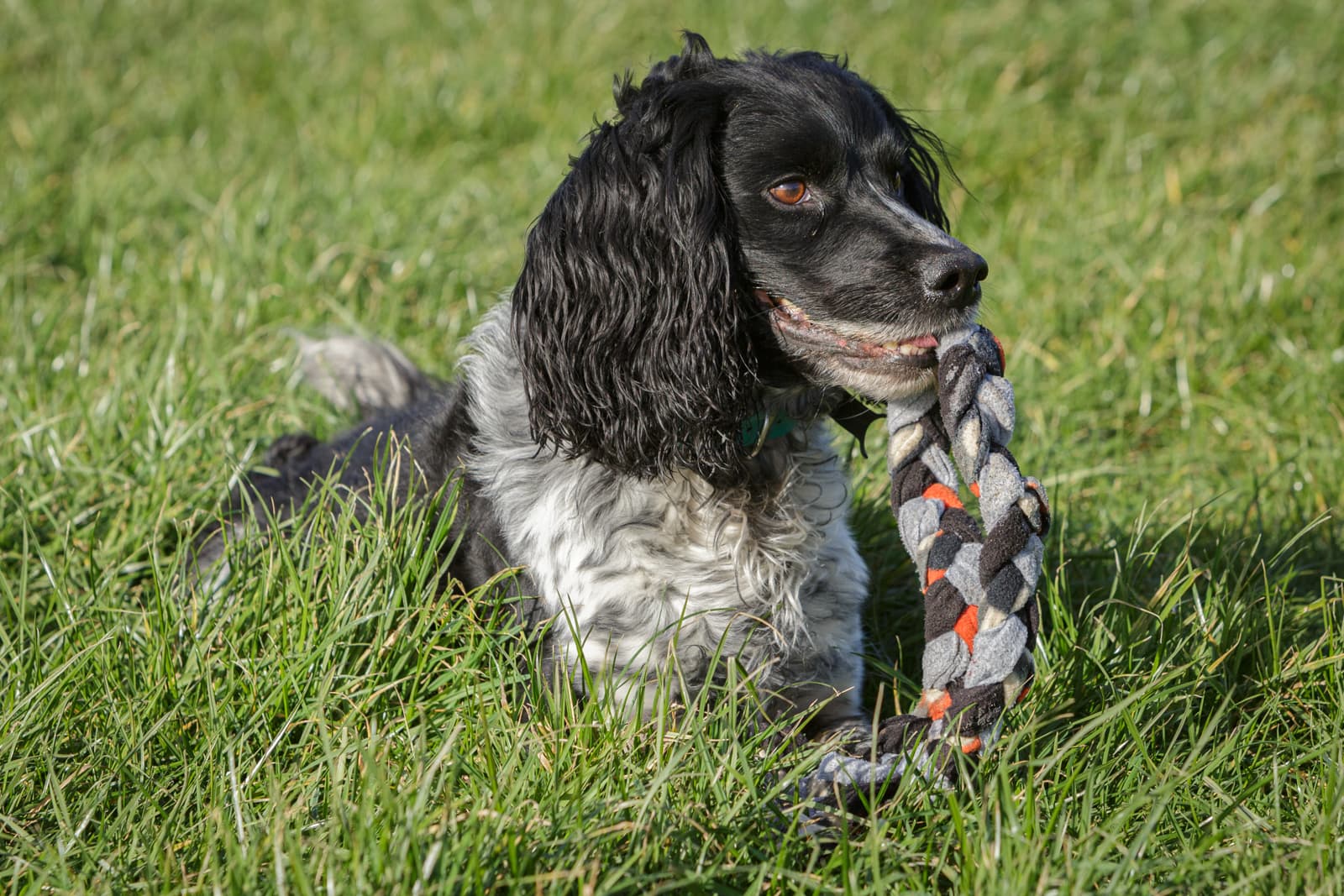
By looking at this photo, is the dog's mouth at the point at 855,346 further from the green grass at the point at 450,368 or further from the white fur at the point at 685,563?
the green grass at the point at 450,368

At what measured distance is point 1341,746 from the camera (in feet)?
8.70

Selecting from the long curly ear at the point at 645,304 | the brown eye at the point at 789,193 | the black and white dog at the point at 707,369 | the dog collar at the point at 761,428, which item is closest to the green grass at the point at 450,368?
the black and white dog at the point at 707,369

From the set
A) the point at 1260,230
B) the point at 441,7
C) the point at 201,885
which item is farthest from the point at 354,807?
the point at 441,7

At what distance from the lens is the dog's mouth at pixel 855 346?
9.19 ft

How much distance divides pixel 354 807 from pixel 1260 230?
517cm

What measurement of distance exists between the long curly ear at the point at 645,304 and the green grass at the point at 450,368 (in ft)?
1.63

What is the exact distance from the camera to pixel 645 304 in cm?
294

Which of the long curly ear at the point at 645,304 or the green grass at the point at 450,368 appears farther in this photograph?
the long curly ear at the point at 645,304

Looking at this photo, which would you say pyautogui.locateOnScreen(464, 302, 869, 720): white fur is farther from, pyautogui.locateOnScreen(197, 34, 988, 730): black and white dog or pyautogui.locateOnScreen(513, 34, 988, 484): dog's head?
pyautogui.locateOnScreen(513, 34, 988, 484): dog's head

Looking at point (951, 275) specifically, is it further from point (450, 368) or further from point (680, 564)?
point (450, 368)

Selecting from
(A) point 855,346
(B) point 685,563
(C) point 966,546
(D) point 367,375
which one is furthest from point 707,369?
(D) point 367,375

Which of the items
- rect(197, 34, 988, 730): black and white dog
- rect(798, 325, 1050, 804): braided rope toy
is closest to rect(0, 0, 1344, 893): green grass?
rect(798, 325, 1050, 804): braided rope toy

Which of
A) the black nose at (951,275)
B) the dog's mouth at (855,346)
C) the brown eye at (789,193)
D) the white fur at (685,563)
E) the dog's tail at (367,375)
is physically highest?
the brown eye at (789,193)

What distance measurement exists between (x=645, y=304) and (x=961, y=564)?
0.92 metres
